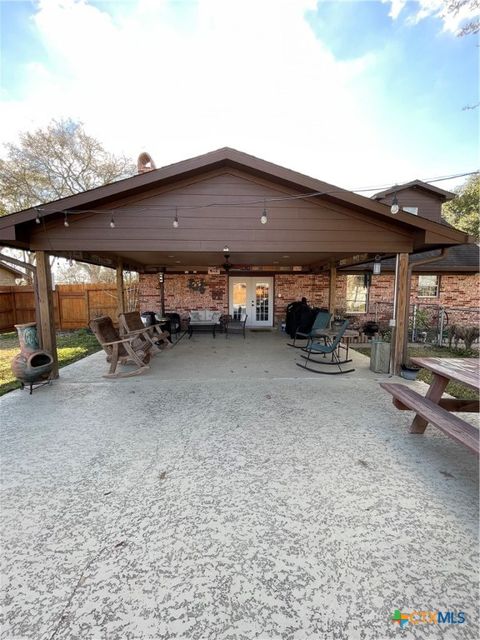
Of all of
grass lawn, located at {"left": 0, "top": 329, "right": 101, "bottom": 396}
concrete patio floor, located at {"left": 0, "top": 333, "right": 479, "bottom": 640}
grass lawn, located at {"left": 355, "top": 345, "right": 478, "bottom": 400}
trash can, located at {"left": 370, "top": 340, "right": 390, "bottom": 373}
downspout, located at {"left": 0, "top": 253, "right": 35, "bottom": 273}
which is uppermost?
downspout, located at {"left": 0, "top": 253, "right": 35, "bottom": 273}

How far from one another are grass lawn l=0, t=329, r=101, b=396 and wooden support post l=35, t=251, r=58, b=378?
0.78m

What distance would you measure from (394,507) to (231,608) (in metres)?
1.28

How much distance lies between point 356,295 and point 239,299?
4169 millimetres

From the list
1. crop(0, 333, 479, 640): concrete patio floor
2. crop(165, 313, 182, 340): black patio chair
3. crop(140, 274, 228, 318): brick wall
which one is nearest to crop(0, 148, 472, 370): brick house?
crop(0, 333, 479, 640): concrete patio floor

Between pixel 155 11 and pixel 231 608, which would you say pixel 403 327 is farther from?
pixel 155 11

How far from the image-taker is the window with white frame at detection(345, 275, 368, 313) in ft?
32.3

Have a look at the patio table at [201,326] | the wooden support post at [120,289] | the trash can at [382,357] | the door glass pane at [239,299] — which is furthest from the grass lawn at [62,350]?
the trash can at [382,357]

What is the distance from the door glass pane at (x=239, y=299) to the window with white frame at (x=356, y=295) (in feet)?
12.0

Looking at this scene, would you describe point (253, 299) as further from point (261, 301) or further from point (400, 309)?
point (400, 309)

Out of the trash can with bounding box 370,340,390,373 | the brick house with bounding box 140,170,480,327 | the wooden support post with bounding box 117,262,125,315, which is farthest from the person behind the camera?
the brick house with bounding box 140,170,480,327

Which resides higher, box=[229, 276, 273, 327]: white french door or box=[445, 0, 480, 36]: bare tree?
box=[445, 0, 480, 36]: bare tree

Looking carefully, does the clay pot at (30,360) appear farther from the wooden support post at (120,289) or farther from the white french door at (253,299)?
the white french door at (253,299)

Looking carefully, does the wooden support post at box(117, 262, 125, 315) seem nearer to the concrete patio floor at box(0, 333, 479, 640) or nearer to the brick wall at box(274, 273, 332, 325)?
the concrete patio floor at box(0, 333, 479, 640)

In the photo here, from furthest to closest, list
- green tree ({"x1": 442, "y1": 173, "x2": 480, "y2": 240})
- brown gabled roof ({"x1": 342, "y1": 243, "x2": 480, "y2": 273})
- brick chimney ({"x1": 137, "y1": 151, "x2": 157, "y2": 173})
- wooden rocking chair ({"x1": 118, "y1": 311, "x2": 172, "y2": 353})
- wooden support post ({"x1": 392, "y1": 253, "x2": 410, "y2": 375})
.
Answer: green tree ({"x1": 442, "y1": 173, "x2": 480, "y2": 240}) < brown gabled roof ({"x1": 342, "y1": 243, "x2": 480, "y2": 273}) < brick chimney ({"x1": 137, "y1": 151, "x2": 157, "y2": 173}) < wooden rocking chair ({"x1": 118, "y1": 311, "x2": 172, "y2": 353}) < wooden support post ({"x1": 392, "y1": 253, "x2": 410, "y2": 375})
